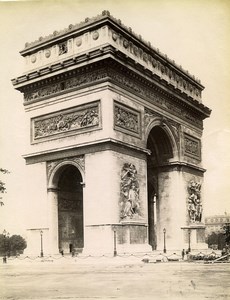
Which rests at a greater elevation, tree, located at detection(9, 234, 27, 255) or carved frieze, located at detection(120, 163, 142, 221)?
carved frieze, located at detection(120, 163, 142, 221)

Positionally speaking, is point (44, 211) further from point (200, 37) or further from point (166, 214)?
point (200, 37)

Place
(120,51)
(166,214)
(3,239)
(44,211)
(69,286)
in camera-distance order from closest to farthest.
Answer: (69,286), (3,239), (120,51), (44,211), (166,214)

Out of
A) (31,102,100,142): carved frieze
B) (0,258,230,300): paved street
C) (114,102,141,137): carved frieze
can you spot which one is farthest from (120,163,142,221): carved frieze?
(0,258,230,300): paved street

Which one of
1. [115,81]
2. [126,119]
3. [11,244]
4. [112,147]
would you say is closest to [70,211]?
[11,244]

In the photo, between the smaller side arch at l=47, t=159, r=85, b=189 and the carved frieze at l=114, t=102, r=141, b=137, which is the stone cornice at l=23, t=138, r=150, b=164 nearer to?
the smaller side arch at l=47, t=159, r=85, b=189

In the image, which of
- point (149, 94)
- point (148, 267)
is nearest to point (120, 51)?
point (149, 94)

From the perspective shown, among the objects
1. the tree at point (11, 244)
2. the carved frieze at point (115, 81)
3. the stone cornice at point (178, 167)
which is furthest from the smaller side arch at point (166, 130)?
the tree at point (11, 244)
